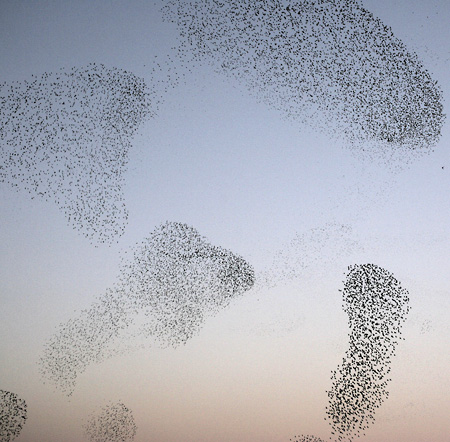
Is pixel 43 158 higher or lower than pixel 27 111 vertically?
lower

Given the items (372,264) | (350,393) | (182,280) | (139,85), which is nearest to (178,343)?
(182,280)

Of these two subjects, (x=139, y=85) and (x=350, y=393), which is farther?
(x=139, y=85)

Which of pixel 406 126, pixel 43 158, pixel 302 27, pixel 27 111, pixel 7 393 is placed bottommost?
pixel 7 393

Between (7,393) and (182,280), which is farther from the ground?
(182,280)

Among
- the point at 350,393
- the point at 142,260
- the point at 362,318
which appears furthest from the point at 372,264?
the point at 142,260

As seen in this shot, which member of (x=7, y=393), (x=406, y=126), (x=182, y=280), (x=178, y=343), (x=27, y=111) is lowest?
(x=7, y=393)

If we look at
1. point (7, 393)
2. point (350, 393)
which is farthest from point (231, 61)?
point (7, 393)

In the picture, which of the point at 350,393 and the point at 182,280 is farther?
the point at 182,280

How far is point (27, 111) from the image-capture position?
15.1 m

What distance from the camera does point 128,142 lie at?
15141 millimetres

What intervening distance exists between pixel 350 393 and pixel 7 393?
9313 millimetres

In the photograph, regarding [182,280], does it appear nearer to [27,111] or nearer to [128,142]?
[128,142]

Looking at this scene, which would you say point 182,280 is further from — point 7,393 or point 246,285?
point 7,393

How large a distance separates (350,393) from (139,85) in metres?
9.91
